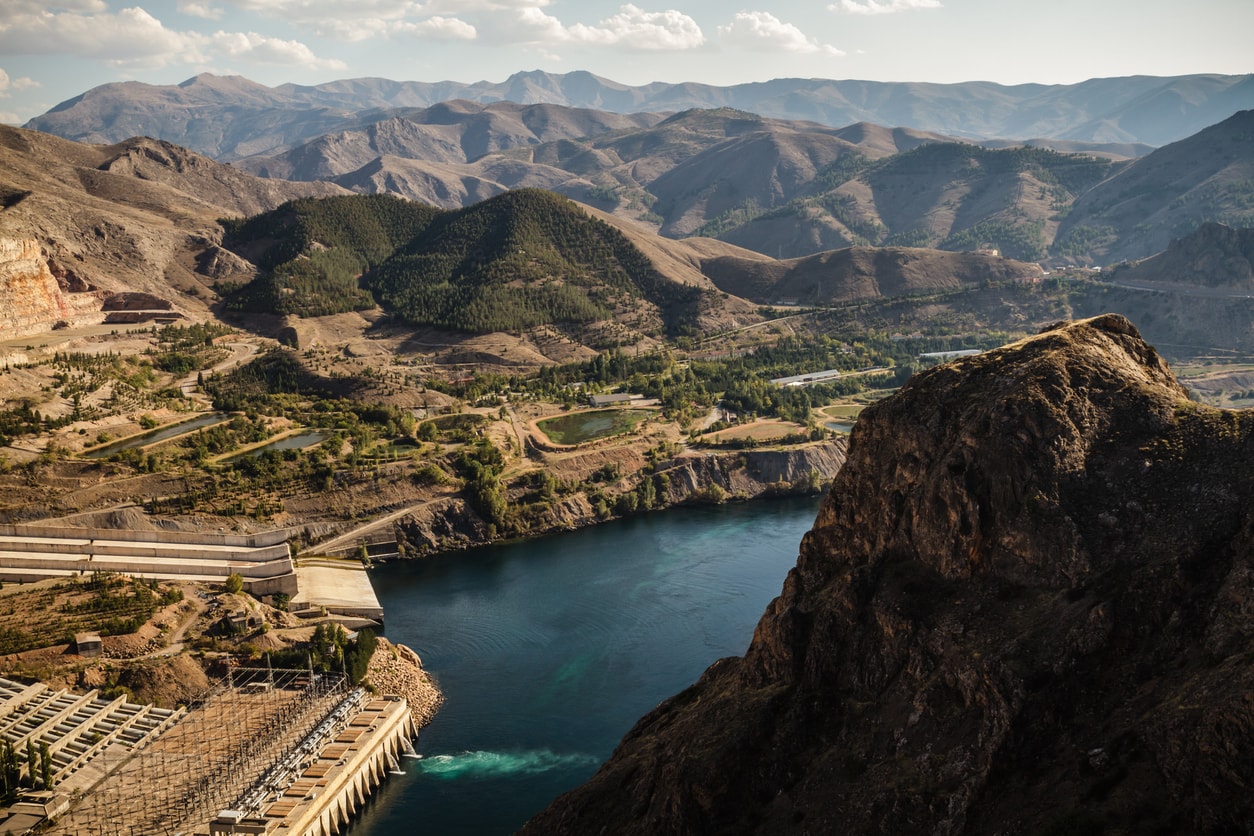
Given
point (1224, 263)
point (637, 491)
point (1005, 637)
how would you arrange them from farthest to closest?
point (1224, 263) → point (637, 491) → point (1005, 637)

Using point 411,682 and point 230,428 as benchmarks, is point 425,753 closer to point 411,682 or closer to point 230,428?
point 411,682

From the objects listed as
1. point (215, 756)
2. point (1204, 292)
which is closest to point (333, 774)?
point (215, 756)

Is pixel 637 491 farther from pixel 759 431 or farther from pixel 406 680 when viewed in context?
pixel 406 680

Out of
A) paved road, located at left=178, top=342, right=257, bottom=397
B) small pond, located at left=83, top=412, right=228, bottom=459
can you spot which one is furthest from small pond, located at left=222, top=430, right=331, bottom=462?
paved road, located at left=178, top=342, right=257, bottom=397

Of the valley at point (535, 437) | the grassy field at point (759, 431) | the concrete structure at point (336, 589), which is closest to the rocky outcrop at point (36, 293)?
the valley at point (535, 437)

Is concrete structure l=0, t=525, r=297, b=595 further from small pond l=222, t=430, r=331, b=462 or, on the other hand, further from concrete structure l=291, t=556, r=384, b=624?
small pond l=222, t=430, r=331, b=462

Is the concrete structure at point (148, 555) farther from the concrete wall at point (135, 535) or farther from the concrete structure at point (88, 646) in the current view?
the concrete structure at point (88, 646)

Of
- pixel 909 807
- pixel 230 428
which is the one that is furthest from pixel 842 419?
pixel 909 807
